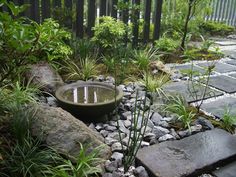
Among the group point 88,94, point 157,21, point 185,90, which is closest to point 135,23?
point 157,21

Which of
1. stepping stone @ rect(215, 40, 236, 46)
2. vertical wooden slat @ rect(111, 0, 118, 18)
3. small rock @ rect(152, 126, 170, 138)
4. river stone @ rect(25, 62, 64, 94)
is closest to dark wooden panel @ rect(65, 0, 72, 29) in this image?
vertical wooden slat @ rect(111, 0, 118, 18)

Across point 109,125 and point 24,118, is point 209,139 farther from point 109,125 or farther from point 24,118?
point 24,118

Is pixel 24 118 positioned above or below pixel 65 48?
below

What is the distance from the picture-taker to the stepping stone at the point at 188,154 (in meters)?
1.93

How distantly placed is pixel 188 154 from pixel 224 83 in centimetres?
186

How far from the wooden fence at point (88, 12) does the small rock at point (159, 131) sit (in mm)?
2411

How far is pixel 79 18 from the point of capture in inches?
170

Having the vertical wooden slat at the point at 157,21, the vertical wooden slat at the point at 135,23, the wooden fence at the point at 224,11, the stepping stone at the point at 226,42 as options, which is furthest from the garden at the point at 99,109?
the wooden fence at the point at 224,11

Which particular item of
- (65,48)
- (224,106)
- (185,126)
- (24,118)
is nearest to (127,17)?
(65,48)

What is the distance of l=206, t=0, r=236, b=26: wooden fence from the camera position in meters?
8.19

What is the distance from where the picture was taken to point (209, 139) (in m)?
2.32

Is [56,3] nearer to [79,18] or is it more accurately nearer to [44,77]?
[79,18]

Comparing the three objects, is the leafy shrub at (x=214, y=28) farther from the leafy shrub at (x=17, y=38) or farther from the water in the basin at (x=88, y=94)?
the leafy shrub at (x=17, y=38)

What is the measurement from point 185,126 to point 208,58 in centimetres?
263
